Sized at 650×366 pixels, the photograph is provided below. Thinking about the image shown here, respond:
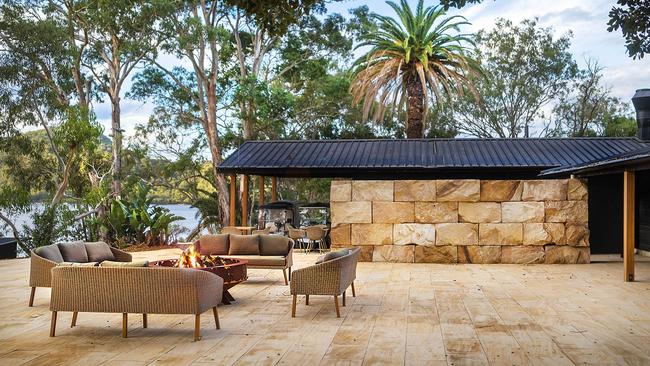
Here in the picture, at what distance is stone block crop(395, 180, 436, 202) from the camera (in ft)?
45.7

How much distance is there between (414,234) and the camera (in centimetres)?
1400

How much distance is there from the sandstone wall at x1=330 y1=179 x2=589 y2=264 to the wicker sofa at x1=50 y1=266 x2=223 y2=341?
8063mm

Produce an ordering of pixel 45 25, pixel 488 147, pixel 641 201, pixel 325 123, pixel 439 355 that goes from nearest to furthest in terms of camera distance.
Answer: pixel 439 355 → pixel 641 201 → pixel 488 147 → pixel 45 25 → pixel 325 123

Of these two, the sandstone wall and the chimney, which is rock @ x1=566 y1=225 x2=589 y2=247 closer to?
the sandstone wall

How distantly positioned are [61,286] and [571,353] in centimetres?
501

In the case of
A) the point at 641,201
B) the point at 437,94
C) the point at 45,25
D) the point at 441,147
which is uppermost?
the point at 45,25

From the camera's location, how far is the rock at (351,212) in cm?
1407

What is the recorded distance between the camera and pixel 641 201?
54.5 ft

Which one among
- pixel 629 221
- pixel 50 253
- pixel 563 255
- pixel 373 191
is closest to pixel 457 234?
pixel 373 191

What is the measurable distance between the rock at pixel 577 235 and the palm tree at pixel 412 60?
27.8 feet

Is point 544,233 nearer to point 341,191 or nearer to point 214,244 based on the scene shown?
point 341,191

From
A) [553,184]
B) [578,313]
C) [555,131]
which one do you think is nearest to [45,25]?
[553,184]

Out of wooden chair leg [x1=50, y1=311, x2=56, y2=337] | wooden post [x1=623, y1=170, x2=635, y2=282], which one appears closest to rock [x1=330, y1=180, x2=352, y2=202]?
wooden post [x1=623, y1=170, x2=635, y2=282]

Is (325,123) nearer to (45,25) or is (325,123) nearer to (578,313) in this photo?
(45,25)
